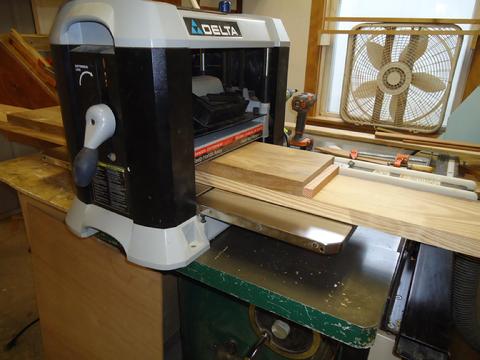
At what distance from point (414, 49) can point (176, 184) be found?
5.06 feet

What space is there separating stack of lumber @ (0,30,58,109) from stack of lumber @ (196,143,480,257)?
5.65ft

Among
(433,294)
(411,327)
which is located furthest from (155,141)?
(433,294)

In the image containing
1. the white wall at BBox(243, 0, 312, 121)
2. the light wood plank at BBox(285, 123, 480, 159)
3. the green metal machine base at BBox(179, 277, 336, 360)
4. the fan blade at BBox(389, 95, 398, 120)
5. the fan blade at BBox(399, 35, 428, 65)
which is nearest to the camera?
the green metal machine base at BBox(179, 277, 336, 360)

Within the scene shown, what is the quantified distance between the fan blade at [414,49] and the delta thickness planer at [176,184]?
1.21 meters

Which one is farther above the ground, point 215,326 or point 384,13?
point 384,13

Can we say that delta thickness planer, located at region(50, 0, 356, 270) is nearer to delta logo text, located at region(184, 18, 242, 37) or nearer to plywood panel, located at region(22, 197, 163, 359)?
delta logo text, located at region(184, 18, 242, 37)

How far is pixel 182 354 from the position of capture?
103 cm

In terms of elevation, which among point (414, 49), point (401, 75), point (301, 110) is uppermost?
point (414, 49)

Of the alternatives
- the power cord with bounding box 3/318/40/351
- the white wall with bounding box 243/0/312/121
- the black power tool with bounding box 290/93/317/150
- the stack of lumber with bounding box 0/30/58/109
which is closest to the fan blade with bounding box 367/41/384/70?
the white wall with bounding box 243/0/312/121

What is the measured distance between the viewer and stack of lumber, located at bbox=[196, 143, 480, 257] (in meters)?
0.52

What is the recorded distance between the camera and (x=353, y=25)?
2.04m

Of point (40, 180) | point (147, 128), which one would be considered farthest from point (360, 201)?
point (40, 180)

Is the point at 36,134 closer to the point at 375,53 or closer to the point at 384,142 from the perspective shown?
the point at 384,142

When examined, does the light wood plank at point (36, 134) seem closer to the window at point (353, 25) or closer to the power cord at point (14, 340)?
the power cord at point (14, 340)
